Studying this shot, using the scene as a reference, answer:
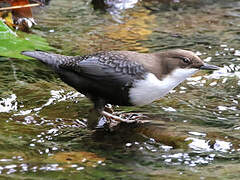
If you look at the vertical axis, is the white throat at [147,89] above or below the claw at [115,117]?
above

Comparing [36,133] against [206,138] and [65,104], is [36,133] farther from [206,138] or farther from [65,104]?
[206,138]

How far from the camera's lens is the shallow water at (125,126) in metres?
3.32

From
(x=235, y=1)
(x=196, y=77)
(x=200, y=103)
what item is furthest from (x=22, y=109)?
(x=235, y=1)

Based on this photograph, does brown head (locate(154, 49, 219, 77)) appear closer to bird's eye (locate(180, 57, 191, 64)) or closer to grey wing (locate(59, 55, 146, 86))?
bird's eye (locate(180, 57, 191, 64))

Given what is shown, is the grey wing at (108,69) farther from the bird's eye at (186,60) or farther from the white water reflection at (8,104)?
the white water reflection at (8,104)

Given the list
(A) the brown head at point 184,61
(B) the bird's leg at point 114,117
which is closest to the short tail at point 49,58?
(B) the bird's leg at point 114,117

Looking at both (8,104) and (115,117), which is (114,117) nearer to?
(115,117)

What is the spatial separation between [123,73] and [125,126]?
42cm

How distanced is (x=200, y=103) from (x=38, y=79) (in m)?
1.62

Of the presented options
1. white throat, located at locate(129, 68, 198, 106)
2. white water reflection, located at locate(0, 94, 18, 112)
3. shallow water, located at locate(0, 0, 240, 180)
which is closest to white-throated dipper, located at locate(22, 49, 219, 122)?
white throat, located at locate(129, 68, 198, 106)

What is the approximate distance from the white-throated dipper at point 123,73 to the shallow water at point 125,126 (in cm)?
22

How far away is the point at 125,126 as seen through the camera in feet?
13.6

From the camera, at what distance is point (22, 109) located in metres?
4.34

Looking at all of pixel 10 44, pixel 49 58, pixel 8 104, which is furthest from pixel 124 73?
pixel 10 44
